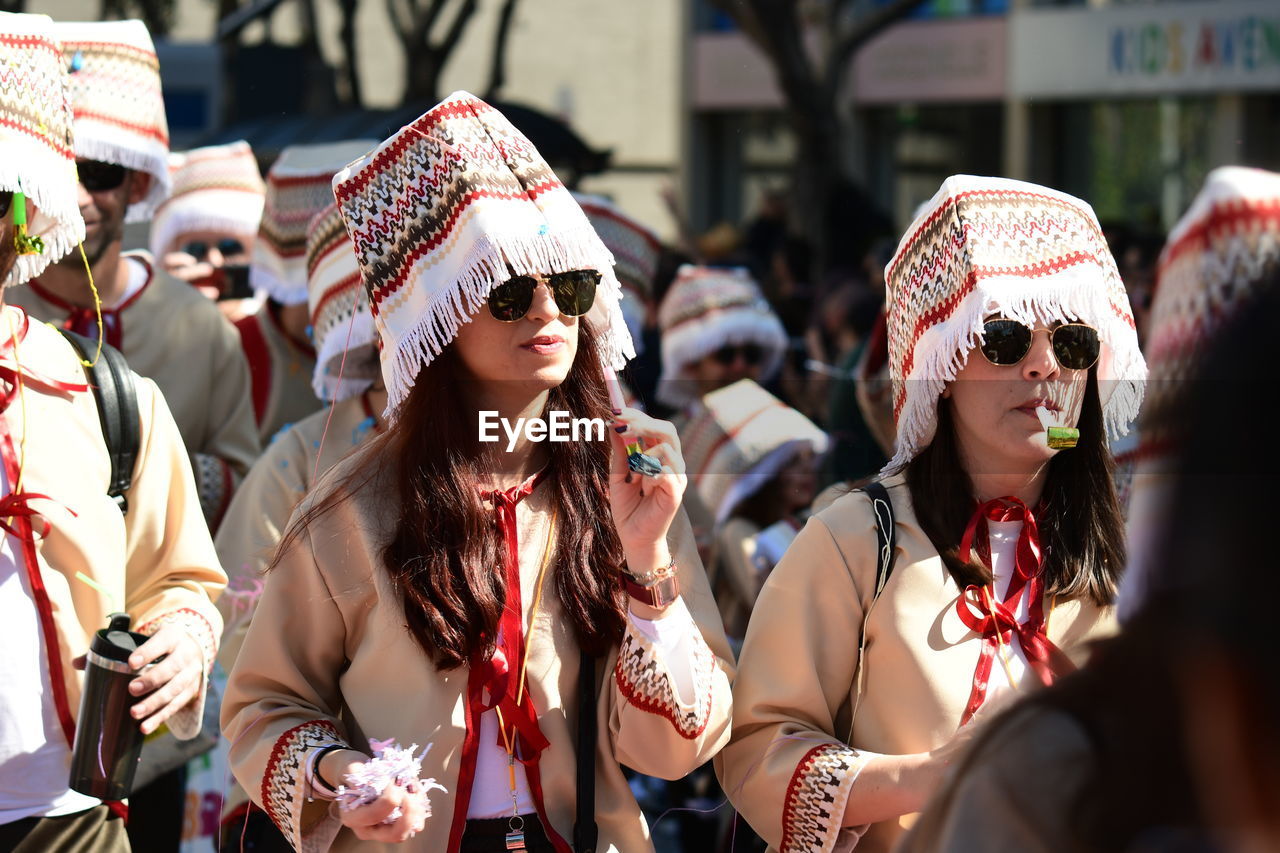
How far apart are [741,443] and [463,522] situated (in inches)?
111

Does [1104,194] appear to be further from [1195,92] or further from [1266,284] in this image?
[1266,284]

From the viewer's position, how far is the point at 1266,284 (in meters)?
1.18

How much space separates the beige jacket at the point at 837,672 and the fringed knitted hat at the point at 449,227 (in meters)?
0.53

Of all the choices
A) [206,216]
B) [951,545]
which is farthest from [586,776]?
[206,216]

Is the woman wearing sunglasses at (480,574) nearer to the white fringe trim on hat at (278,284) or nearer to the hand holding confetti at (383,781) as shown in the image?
the hand holding confetti at (383,781)

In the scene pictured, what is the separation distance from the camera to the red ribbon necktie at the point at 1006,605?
2.69 meters

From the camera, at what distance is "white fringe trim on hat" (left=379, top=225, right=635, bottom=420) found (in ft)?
8.75

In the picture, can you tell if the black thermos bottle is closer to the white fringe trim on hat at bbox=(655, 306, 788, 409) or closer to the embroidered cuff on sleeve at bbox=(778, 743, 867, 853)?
the embroidered cuff on sleeve at bbox=(778, 743, 867, 853)

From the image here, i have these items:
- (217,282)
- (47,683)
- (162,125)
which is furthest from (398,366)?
(217,282)

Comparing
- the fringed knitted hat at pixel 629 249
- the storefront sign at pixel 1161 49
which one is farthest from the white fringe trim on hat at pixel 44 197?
the storefront sign at pixel 1161 49

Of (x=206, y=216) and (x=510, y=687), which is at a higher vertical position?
(x=206, y=216)

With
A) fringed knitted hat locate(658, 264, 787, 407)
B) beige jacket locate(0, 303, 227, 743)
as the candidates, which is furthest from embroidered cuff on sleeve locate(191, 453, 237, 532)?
fringed knitted hat locate(658, 264, 787, 407)

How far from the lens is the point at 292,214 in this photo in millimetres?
5234

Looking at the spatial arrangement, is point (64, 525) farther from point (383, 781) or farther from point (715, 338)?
point (715, 338)
